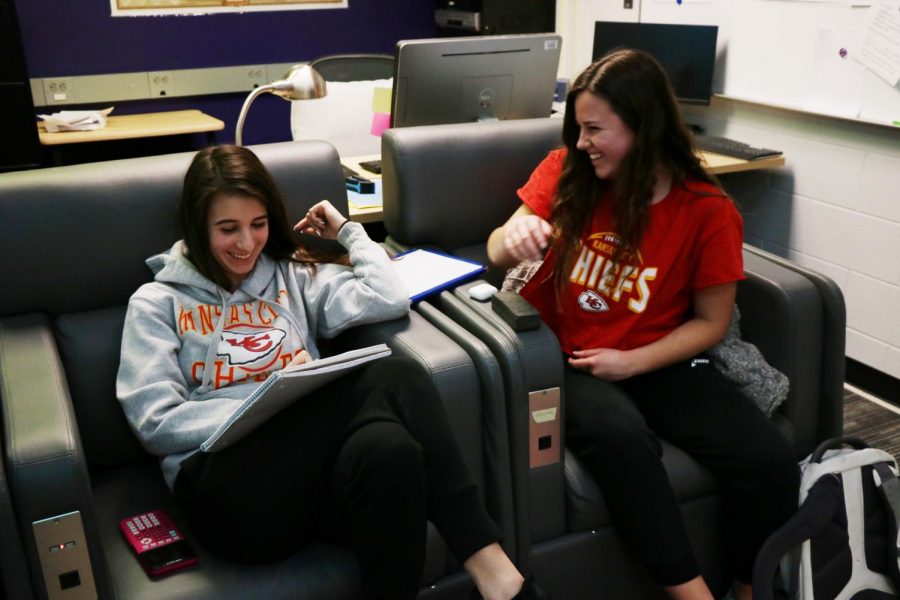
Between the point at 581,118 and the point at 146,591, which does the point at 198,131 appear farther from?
the point at 146,591

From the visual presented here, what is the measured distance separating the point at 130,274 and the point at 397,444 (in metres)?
0.74

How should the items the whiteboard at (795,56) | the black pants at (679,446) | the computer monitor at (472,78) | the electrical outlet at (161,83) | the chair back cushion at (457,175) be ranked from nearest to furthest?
the black pants at (679,446), the chair back cushion at (457,175), the computer monitor at (472,78), the whiteboard at (795,56), the electrical outlet at (161,83)

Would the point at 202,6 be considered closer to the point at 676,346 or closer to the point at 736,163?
the point at 736,163

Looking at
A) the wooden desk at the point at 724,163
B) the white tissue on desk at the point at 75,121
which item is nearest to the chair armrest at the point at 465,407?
the wooden desk at the point at 724,163

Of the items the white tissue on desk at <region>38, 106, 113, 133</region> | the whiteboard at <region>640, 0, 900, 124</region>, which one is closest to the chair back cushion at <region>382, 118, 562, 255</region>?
the whiteboard at <region>640, 0, 900, 124</region>

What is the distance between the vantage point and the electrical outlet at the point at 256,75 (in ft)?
14.8

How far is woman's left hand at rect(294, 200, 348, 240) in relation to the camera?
74.7 inches

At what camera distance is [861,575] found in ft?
5.60

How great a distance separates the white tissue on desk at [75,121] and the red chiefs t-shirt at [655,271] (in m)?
2.78

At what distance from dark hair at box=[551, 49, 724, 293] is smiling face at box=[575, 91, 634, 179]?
1 centimetres

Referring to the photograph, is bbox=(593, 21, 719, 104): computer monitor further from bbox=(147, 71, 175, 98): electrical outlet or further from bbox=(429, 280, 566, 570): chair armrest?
bbox=(147, 71, 175, 98): electrical outlet

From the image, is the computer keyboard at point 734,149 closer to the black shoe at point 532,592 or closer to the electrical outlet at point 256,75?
the black shoe at point 532,592

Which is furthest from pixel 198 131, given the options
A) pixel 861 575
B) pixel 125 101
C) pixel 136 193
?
pixel 861 575

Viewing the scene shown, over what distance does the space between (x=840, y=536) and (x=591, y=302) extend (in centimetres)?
69
